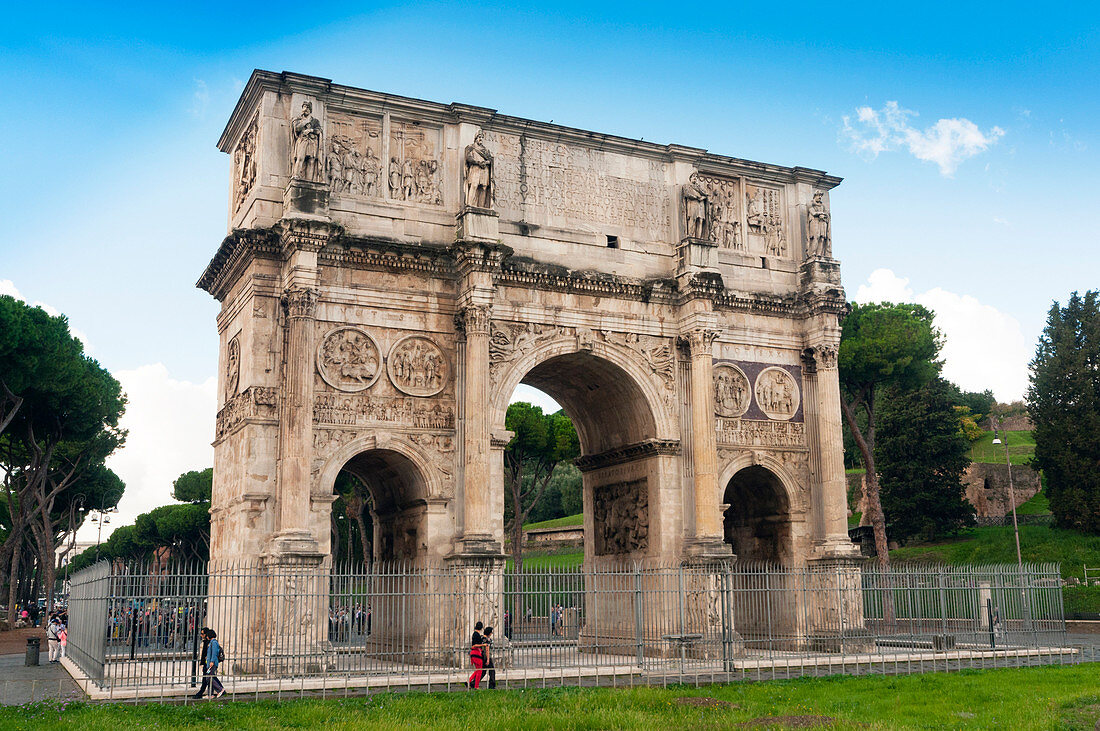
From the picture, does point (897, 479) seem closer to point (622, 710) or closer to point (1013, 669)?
point (1013, 669)

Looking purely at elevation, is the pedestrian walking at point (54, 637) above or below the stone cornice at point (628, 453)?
below

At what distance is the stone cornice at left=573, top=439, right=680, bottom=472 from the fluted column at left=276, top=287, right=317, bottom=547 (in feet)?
25.6

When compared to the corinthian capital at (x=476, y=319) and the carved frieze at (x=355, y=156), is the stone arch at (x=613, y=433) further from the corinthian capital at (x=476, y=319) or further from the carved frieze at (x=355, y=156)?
the carved frieze at (x=355, y=156)

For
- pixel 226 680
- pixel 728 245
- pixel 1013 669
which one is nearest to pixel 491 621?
pixel 226 680

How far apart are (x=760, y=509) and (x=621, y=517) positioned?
12.5ft

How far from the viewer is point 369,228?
21.1 metres

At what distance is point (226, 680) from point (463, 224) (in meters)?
10.1

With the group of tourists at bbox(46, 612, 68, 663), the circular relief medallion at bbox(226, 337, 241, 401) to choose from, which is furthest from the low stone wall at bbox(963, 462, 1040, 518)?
the group of tourists at bbox(46, 612, 68, 663)

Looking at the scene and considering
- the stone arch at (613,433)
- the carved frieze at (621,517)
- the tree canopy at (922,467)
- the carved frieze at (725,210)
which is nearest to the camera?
the stone arch at (613,433)

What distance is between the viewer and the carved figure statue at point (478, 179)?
21.4 metres

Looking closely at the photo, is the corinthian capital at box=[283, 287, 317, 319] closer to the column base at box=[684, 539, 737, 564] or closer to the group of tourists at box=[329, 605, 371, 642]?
the group of tourists at box=[329, 605, 371, 642]

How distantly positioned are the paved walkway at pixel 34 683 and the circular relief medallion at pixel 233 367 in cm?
642

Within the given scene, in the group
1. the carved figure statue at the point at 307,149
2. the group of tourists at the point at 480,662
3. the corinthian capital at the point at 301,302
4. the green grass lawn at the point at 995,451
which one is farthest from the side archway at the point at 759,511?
the green grass lawn at the point at 995,451

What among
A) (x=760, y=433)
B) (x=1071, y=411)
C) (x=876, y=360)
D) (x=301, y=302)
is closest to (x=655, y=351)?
(x=760, y=433)
